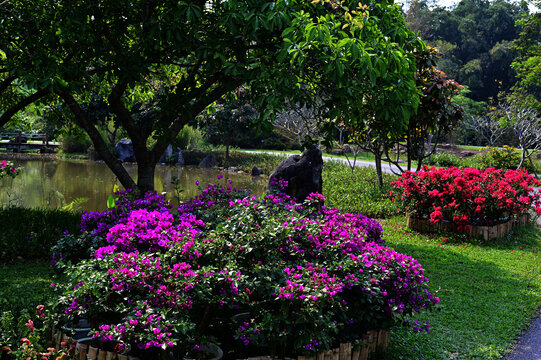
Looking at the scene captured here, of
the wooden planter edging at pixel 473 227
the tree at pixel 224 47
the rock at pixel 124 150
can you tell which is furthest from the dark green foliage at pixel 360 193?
the rock at pixel 124 150

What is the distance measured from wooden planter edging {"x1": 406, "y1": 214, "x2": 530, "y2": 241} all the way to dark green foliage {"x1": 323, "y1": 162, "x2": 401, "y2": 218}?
59.1 inches

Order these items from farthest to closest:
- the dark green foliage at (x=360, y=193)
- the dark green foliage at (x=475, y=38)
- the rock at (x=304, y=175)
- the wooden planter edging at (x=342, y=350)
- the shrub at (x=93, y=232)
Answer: the dark green foliage at (x=475, y=38) < the dark green foliage at (x=360, y=193) < the rock at (x=304, y=175) < the shrub at (x=93, y=232) < the wooden planter edging at (x=342, y=350)

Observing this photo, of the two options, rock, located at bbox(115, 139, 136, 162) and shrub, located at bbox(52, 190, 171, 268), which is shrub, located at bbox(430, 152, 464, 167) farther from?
shrub, located at bbox(52, 190, 171, 268)

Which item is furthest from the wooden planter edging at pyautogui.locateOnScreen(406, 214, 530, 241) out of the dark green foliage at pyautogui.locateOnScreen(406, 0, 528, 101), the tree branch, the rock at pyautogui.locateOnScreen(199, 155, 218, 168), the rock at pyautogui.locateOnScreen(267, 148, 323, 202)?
the dark green foliage at pyautogui.locateOnScreen(406, 0, 528, 101)

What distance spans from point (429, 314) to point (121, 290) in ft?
12.0

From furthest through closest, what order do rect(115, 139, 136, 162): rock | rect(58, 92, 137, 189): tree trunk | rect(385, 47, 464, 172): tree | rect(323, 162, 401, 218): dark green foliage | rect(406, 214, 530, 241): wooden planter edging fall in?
rect(115, 139, 136, 162): rock, rect(323, 162, 401, 218): dark green foliage, rect(385, 47, 464, 172): tree, rect(406, 214, 530, 241): wooden planter edging, rect(58, 92, 137, 189): tree trunk

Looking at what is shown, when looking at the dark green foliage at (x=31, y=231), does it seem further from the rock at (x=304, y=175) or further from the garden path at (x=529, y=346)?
the garden path at (x=529, y=346)

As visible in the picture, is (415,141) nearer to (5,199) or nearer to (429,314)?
(429,314)

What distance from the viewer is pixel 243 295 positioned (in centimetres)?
329

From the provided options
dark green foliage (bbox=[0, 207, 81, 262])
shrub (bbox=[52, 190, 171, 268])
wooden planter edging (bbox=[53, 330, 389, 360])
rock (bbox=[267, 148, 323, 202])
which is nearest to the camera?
wooden planter edging (bbox=[53, 330, 389, 360])

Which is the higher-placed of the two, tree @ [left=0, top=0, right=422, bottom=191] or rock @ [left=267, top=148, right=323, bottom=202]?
tree @ [left=0, top=0, right=422, bottom=191]

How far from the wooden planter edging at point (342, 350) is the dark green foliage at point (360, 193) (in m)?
7.15

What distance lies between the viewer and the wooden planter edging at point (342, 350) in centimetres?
317

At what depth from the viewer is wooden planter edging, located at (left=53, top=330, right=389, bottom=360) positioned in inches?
125
